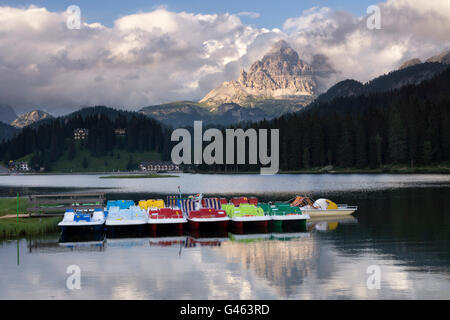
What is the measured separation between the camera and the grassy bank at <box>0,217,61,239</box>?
4866 cm

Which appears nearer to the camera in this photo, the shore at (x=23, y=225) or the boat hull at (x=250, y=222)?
the shore at (x=23, y=225)

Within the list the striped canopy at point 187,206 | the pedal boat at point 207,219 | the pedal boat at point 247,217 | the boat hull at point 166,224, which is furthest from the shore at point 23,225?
the pedal boat at point 247,217

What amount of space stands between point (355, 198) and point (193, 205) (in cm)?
4167

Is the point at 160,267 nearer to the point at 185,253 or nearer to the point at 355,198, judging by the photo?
the point at 185,253

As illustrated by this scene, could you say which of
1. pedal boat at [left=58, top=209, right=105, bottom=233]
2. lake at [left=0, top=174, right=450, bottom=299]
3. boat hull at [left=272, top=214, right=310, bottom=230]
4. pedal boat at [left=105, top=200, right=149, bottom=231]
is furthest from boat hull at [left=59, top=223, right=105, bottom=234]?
boat hull at [left=272, top=214, right=310, bottom=230]

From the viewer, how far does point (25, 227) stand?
5000 centimetres

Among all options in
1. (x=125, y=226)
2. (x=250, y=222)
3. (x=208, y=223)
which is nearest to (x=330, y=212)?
(x=250, y=222)

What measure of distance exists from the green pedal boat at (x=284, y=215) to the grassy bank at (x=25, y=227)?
24.6 meters

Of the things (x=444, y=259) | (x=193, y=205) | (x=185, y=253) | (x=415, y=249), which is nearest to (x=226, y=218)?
(x=193, y=205)

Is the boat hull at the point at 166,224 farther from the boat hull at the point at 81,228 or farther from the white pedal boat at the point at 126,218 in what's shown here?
the boat hull at the point at 81,228

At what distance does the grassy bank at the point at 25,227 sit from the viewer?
48.7 meters

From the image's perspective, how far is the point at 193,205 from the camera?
5772 centimetres

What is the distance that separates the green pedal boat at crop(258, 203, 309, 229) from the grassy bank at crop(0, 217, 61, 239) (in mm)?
24556

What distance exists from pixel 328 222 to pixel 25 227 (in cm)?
3597
